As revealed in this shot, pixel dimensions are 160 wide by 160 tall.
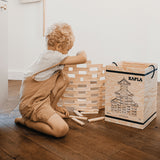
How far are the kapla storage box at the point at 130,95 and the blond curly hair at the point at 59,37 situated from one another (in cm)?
30

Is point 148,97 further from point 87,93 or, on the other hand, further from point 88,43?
point 88,43

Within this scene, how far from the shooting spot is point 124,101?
1435 millimetres

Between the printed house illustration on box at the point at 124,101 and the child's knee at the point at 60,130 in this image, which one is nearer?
the child's knee at the point at 60,130

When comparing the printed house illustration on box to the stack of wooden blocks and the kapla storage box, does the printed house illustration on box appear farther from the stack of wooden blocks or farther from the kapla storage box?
the stack of wooden blocks

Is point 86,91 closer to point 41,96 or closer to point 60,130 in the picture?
point 41,96

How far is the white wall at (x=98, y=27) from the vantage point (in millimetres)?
2725

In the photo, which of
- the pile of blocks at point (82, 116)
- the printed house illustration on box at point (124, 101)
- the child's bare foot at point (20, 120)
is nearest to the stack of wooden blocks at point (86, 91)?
the pile of blocks at point (82, 116)

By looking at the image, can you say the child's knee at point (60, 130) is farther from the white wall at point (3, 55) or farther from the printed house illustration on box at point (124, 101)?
the white wall at point (3, 55)

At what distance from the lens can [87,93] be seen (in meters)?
1.66

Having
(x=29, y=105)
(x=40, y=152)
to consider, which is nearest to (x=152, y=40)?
(x=29, y=105)

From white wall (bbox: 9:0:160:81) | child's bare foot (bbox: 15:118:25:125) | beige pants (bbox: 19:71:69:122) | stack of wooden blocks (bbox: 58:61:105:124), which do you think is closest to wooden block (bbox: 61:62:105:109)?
stack of wooden blocks (bbox: 58:61:105:124)

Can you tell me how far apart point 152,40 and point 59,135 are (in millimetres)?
1934

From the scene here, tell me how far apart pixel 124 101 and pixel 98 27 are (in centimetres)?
156

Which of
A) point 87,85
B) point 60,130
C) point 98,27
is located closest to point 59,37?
point 87,85
